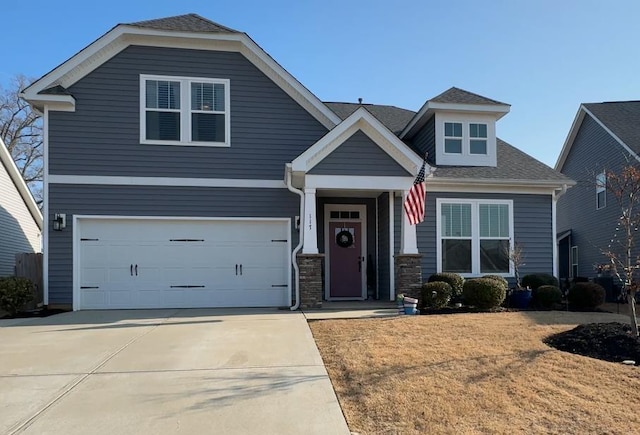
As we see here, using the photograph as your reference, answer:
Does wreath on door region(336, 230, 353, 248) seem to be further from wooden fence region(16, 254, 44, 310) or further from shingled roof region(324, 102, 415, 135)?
wooden fence region(16, 254, 44, 310)

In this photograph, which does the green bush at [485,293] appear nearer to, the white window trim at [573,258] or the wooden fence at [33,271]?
the wooden fence at [33,271]

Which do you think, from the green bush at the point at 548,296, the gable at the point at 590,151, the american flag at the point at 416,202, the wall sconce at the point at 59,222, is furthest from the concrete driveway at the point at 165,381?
the gable at the point at 590,151

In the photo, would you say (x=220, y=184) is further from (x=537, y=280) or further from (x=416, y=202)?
(x=537, y=280)

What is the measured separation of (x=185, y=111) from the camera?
12.3 m

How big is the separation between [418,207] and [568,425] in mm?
6747

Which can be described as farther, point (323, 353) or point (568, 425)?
point (323, 353)

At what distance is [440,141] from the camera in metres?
13.5

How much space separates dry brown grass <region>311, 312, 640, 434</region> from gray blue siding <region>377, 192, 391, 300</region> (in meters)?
4.51

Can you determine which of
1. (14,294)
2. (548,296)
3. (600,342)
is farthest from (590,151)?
(14,294)

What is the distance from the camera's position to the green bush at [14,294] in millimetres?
10547

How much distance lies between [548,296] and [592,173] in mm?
8510

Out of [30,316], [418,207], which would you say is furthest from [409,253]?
[30,316]

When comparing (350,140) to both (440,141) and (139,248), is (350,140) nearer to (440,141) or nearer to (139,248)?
(440,141)

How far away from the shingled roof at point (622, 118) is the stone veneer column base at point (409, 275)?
9.31 metres
